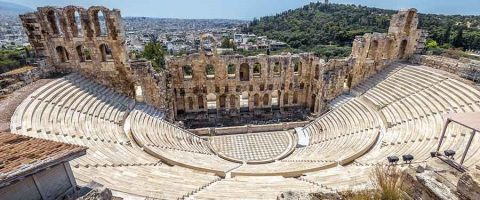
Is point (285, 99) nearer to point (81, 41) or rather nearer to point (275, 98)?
point (275, 98)

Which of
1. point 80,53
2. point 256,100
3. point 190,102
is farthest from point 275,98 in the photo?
point 80,53

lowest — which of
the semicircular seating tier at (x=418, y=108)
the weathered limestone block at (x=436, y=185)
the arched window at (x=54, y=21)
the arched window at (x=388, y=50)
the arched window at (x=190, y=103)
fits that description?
the arched window at (x=190, y=103)

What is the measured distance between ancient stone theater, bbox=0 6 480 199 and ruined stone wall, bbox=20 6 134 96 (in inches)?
3.3

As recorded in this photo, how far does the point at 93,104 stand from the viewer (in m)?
18.7

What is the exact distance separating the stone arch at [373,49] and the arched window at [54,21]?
28.3m

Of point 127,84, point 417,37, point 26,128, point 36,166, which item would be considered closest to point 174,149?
point 26,128

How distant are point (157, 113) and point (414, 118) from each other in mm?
20407

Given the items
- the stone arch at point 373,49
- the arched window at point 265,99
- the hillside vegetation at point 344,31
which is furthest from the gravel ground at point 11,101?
the hillside vegetation at point 344,31

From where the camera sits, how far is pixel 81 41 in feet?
69.2

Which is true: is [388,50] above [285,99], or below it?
above

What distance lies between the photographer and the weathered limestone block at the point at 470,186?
5621mm

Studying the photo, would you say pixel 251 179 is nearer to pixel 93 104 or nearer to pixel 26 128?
pixel 26 128

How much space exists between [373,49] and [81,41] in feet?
88.7

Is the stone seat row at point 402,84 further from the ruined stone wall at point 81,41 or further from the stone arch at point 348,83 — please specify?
the ruined stone wall at point 81,41
